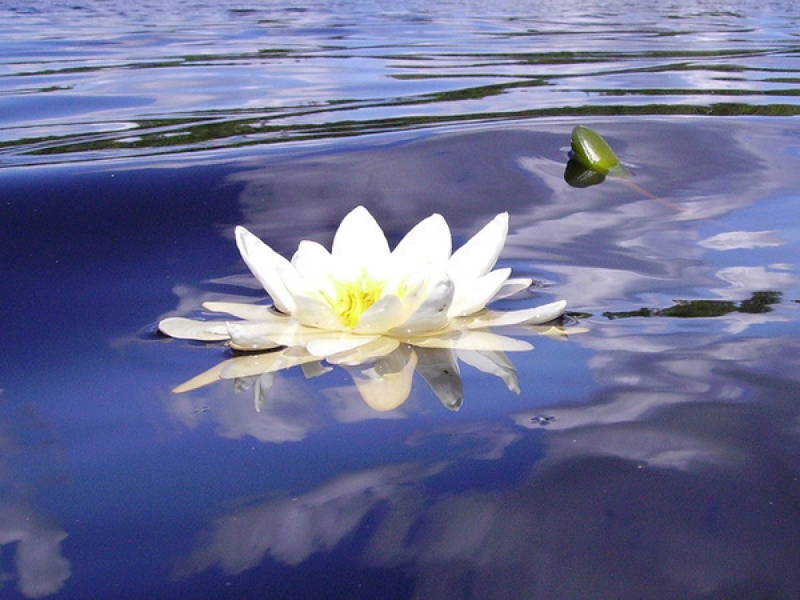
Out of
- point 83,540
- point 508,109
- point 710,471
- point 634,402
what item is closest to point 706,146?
point 508,109

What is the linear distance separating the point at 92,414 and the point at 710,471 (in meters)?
1.05

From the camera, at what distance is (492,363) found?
1821 millimetres

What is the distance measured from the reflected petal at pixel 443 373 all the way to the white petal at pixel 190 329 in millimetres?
400

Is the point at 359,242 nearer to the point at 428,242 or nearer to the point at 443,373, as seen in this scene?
the point at 428,242

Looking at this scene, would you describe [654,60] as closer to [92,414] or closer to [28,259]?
[28,259]

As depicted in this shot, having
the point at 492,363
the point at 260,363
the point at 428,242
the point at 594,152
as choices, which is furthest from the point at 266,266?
the point at 594,152

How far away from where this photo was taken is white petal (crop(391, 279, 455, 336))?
1692mm

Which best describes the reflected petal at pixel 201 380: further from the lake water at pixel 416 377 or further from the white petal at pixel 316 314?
the white petal at pixel 316 314

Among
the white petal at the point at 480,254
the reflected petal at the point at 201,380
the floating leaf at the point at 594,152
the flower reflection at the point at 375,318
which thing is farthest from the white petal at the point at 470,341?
the floating leaf at the point at 594,152

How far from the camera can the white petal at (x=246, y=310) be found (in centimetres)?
Answer: 192

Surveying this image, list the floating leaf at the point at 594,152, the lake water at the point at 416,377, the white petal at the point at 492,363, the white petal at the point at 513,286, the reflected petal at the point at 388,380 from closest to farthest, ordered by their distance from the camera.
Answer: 1. the lake water at the point at 416,377
2. the reflected petal at the point at 388,380
3. the white petal at the point at 492,363
4. the white petal at the point at 513,286
5. the floating leaf at the point at 594,152

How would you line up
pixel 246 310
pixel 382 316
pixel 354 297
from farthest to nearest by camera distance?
pixel 246 310, pixel 354 297, pixel 382 316

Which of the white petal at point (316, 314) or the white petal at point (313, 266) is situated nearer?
the white petal at point (316, 314)

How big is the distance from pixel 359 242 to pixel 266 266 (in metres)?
0.21
